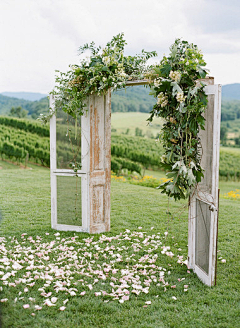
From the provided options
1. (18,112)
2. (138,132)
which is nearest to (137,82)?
(138,132)

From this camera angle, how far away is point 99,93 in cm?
460

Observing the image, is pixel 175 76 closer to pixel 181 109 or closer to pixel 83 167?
pixel 181 109

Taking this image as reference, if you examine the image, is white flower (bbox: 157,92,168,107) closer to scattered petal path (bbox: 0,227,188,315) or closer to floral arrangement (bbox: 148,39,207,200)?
Result: floral arrangement (bbox: 148,39,207,200)

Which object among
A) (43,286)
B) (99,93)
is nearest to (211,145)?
(99,93)

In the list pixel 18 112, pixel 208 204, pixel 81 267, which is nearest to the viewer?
pixel 208 204

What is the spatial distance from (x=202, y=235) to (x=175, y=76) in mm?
1734

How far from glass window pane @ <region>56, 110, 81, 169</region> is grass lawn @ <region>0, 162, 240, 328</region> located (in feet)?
3.80

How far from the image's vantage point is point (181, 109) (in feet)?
10.6

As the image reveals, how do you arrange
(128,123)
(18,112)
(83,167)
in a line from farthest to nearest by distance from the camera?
(128,123) → (18,112) → (83,167)

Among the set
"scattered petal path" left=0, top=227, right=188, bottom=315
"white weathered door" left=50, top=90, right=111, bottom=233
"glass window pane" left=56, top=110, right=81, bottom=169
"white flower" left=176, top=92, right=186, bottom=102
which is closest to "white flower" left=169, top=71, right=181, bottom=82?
"white flower" left=176, top=92, right=186, bottom=102

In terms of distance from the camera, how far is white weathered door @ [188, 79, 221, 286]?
3197mm

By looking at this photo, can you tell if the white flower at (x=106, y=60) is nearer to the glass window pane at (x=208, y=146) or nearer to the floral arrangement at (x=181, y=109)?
the floral arrangement at (x=181, y=109)

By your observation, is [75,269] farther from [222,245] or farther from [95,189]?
[222,245]

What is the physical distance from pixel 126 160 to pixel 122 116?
111 inches
